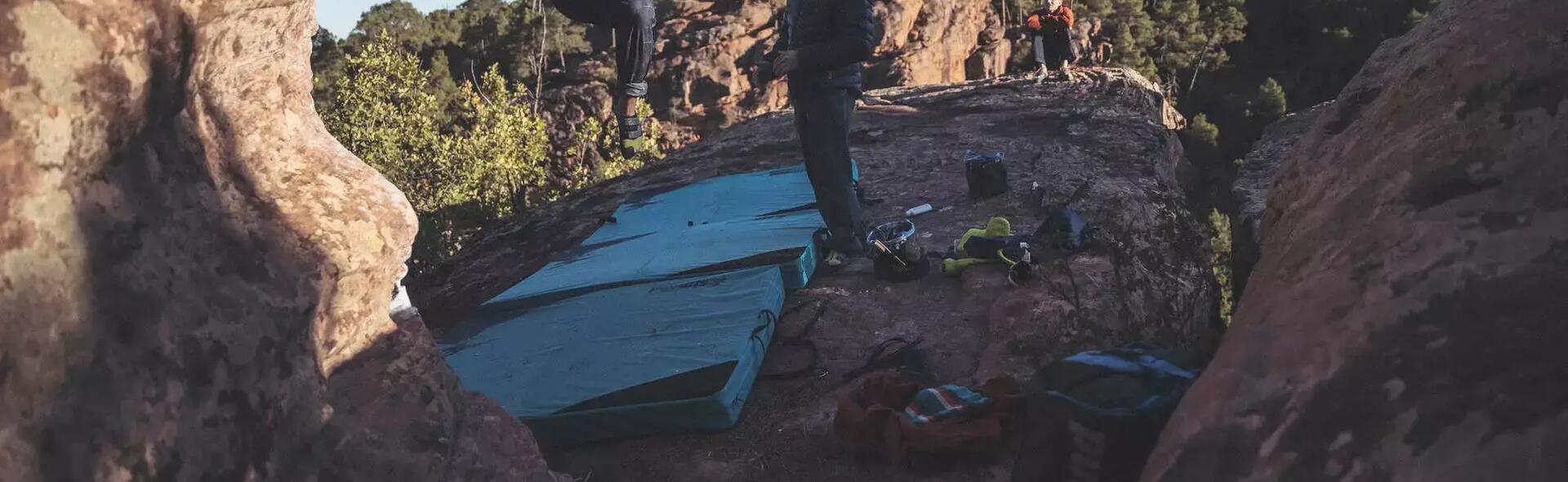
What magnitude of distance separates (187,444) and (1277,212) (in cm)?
276

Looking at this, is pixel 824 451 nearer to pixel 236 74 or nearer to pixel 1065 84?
pixel 236 74

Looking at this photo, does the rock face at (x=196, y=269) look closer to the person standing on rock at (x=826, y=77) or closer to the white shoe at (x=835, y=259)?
the person standing on rock at (x=826, y=77)

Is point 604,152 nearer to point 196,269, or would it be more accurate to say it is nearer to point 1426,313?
point 196,269

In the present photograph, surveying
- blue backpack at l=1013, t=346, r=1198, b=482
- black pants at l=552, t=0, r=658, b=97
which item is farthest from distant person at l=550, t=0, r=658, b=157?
blue backpack at l=1013, t=346, r=1198, b=482

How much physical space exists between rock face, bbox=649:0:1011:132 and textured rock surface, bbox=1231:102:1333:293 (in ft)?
53.3

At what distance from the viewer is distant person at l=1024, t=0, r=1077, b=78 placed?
50.1 feet

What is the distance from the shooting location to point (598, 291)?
5.82 m

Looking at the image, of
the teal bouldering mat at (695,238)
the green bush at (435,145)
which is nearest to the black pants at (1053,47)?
the green bush at (435,145)

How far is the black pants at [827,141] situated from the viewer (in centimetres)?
602

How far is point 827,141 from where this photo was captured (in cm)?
609

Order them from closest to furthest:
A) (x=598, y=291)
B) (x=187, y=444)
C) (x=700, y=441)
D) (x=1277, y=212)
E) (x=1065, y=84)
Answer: (x=187, y=444) < (x=1277, y=212) < (x=700, y=441) < (x=598, y=291) < (x=1065, y=84)

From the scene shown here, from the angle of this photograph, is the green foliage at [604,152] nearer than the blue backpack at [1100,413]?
No

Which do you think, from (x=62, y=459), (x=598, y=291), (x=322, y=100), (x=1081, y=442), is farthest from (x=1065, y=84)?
(x=322, y=100)

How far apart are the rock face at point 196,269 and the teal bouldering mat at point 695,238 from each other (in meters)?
3.08
